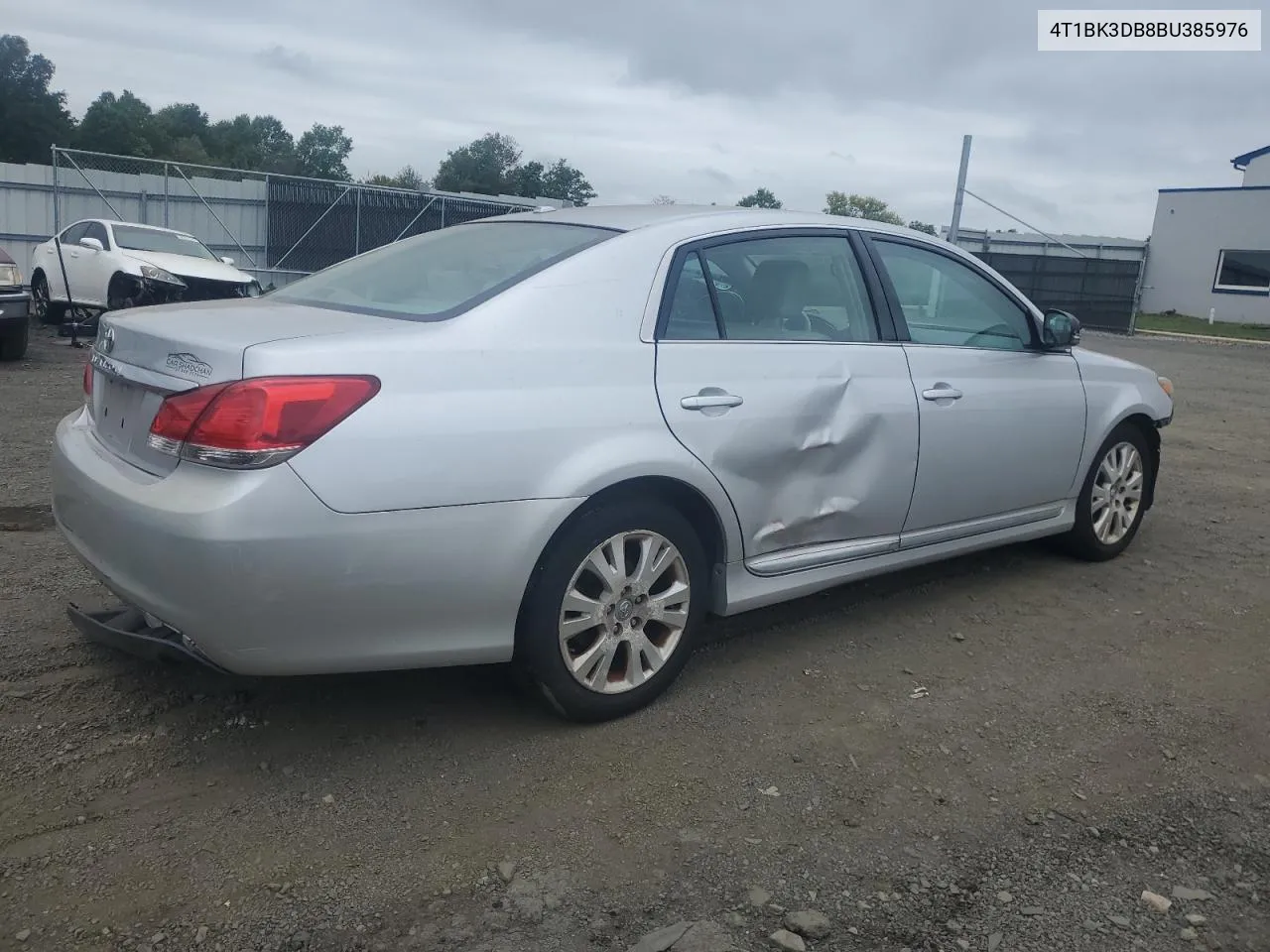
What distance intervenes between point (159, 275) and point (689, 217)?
1108 centimetres

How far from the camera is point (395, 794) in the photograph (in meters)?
2.98

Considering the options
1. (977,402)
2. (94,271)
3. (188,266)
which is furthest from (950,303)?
(94,271)

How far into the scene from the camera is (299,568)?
8.96ft

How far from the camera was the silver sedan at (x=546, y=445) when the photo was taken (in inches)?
109

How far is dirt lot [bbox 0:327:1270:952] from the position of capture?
98.0 inches

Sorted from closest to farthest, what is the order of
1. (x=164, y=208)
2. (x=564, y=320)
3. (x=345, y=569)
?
(x=345, y=569) → (x=564, y=320) → (x=164, y=208)

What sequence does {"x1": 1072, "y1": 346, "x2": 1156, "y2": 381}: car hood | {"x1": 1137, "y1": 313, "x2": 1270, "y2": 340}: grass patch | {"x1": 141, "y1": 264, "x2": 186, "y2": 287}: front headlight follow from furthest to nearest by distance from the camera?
{"x1": 1137, "y1": 313, "x2": 1270, "y2": 340}: grass patch < {"x1": 141, "y1": 264, "x2": 186, "y2": 287}: front headlight < {"x1": 1072, "y1": 346, "x2": 1156, "y2": 381}: car hood

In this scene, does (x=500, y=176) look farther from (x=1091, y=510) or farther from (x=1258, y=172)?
(x=1091, y=510)

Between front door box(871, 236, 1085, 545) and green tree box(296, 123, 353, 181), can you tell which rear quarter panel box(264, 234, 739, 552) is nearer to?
front door box(871, 236, 1085, 545)

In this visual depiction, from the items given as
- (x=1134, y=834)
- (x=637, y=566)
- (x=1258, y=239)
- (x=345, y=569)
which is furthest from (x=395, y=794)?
(x=1258, y=239)

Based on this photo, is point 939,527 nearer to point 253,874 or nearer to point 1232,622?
point 1232,622

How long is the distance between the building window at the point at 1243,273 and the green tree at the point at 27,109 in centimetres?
4804

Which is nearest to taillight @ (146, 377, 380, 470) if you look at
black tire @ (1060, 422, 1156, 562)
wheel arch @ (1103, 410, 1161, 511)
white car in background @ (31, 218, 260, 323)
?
black tire @ (1060, 422, 1156, 562)

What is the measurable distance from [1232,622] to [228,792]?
399 centimetres
